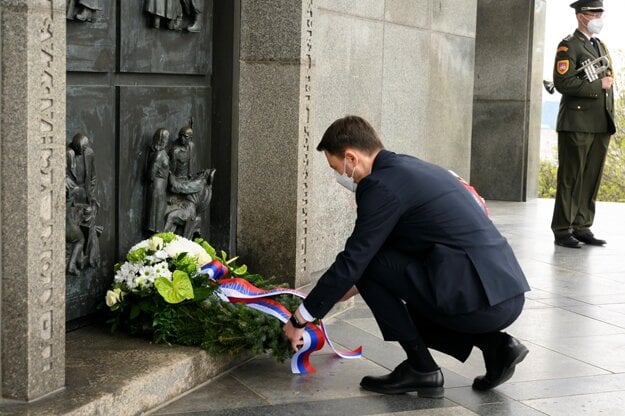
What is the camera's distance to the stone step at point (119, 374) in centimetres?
440

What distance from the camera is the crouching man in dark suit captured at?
4879mm

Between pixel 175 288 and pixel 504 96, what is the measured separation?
9.63 meters

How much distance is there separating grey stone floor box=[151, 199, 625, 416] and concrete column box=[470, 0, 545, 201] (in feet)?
21.1

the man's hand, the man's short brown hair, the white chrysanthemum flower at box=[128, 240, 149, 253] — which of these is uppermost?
the man's short brown hair

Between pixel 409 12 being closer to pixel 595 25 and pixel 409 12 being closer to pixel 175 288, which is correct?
pixel 595 25

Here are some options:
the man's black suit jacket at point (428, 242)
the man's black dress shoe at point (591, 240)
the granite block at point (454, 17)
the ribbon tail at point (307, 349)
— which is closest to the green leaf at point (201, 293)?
the ribbon tail at point (307, 349)

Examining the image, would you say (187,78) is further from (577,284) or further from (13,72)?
(577,284)

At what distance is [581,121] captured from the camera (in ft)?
32.6

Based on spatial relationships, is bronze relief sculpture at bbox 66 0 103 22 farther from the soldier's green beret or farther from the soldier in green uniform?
the soldier's green beret

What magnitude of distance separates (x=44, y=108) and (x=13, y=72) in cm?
18

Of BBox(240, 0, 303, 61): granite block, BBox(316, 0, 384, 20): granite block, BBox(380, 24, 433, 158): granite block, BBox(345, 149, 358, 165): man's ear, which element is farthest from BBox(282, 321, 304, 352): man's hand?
BBox(380, 24, 433, 158): granite block

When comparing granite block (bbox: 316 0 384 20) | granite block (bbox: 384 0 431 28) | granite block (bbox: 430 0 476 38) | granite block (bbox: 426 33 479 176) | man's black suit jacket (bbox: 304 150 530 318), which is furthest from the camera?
granite block (bbox: 426 33 479 176)

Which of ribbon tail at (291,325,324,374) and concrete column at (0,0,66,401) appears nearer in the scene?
concrete column at (0,0,66,401)

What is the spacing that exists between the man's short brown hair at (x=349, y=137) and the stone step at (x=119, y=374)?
1185mm
